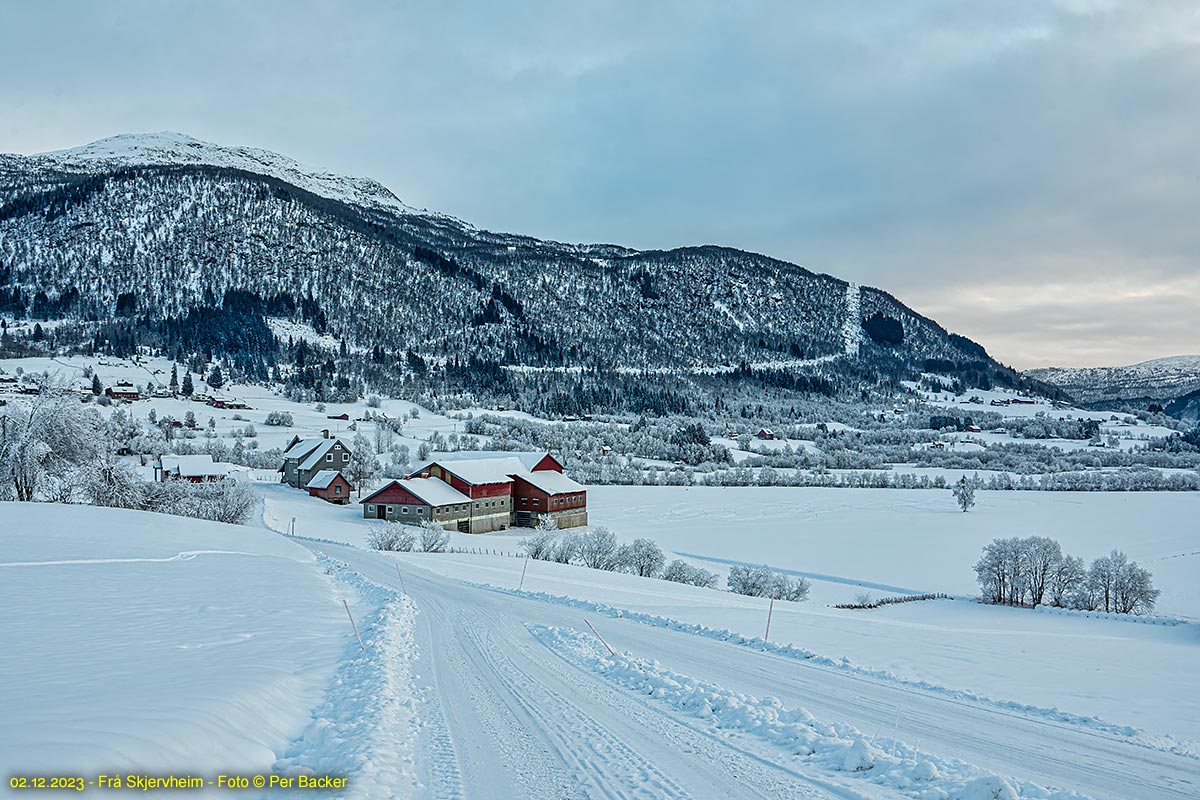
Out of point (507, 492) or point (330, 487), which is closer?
point (507, 492)

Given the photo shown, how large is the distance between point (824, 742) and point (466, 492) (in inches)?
1974

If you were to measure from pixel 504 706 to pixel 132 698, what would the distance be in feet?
13.7

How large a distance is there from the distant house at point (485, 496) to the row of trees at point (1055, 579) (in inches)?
1285

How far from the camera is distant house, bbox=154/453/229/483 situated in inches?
2285

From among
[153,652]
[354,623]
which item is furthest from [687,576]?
[153,652]

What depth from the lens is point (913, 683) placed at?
10461 mm

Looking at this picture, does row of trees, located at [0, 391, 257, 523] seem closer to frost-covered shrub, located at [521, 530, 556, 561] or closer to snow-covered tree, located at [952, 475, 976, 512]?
frost-covered shrub, located at [521, 530, 556, 561]

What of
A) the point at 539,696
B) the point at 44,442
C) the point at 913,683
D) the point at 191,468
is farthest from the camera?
the point at 191,468

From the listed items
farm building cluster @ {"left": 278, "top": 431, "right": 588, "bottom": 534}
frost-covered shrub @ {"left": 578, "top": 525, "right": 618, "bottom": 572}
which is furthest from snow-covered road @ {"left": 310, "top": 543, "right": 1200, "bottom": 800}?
farm building cluster @ {"left": 278, "top": 431, "right": 588, "bottom": 534}

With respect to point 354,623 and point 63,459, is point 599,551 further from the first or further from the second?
point 63,459

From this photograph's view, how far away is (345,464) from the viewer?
2638 inches

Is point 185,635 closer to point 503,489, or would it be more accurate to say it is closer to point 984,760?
point 984,760

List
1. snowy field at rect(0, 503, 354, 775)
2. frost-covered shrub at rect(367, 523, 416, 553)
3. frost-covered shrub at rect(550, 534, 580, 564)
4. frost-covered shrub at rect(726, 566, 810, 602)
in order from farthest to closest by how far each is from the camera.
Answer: frost-covered shrub at rect(550, 534, 580, 564) → frost-covered shrub at rect(367, 523, 416, 553) → frost-covered shrub at rect(726, 566, 810, 602) → snowy field at rect(0, 503, 354, 775)

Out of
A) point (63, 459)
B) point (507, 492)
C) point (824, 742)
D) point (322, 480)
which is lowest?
point (322, 480)
